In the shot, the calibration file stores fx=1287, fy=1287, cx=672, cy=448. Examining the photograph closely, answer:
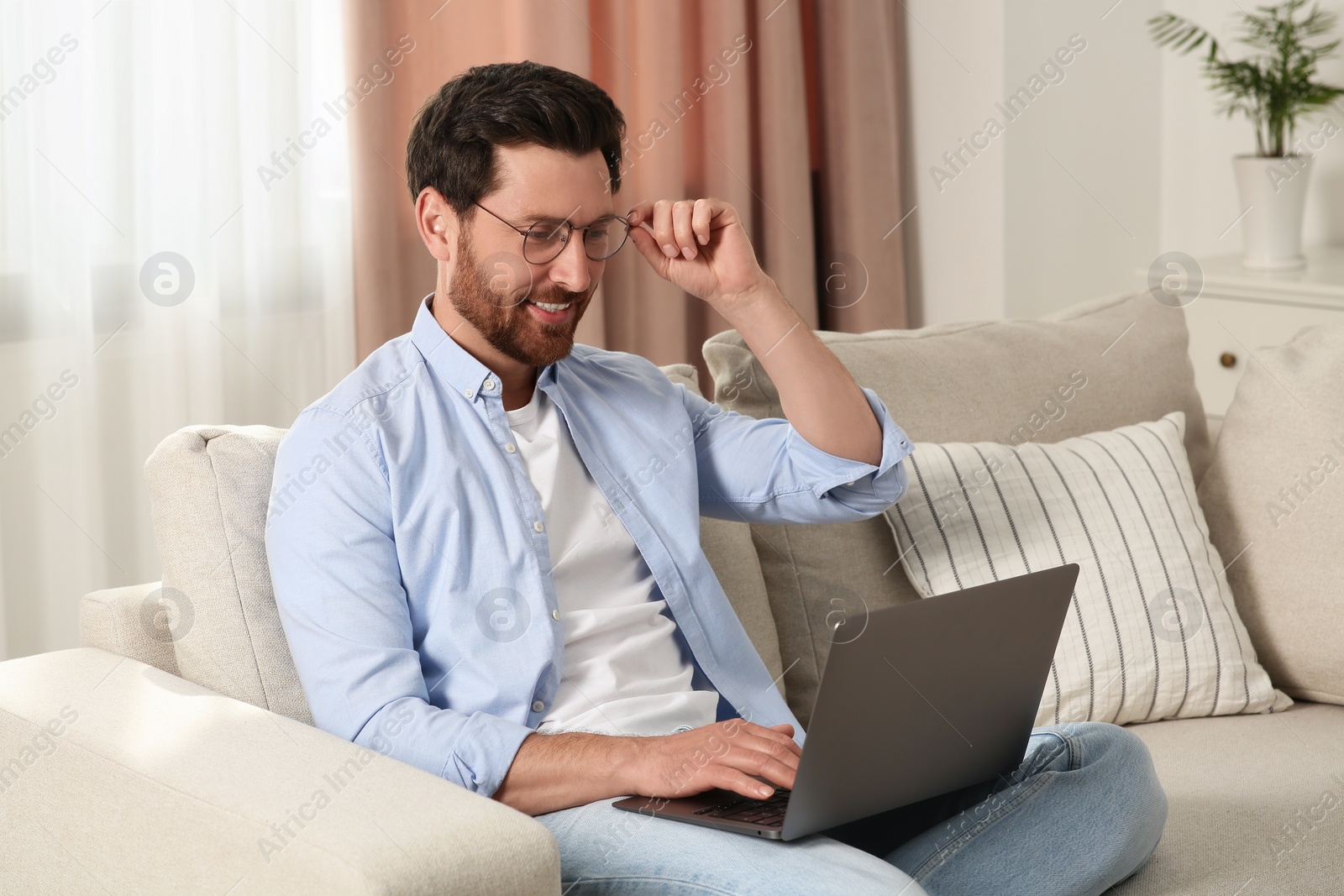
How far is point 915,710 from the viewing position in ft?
3.46

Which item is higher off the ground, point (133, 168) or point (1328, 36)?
point (1328, 36)

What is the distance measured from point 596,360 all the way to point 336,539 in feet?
1.43

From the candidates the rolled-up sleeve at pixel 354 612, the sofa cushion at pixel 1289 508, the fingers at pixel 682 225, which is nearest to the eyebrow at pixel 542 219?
the fingers at pixel 682 225

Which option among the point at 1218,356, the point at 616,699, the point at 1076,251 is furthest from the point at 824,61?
the point at 616,699

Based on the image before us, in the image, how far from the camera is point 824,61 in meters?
3.06

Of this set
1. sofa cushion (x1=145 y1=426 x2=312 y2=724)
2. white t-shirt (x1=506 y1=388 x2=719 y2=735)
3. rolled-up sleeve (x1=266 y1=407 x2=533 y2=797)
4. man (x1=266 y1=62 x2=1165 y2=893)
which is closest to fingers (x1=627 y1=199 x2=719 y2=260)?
man (x1=266 y1=62 x2=1165 y2=893)

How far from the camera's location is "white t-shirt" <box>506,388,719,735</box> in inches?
49.9

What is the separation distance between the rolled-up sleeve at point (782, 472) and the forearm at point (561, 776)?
0.42 metres

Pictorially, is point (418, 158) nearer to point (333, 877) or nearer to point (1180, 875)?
point (333, 877)

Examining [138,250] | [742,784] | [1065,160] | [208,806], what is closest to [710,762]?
[742,784]

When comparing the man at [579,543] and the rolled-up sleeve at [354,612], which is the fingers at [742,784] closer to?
the man at [579,543]

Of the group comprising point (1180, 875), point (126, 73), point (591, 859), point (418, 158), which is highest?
point (126, 73)

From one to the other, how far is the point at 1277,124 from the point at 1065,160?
1.61 feet

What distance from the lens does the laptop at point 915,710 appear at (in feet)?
3.23
